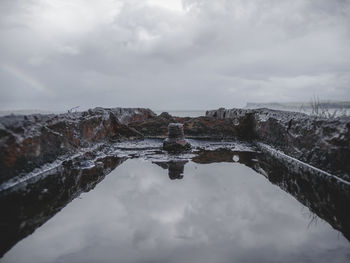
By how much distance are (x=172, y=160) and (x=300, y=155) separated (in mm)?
1409

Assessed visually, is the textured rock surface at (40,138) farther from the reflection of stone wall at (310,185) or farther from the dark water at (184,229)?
the reflection of stone wall at (310,185)

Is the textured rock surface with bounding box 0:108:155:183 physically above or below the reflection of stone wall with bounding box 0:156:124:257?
above

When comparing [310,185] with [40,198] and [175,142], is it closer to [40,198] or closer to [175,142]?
[40,198]

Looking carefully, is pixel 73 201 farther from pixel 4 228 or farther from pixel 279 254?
pixel 279 254

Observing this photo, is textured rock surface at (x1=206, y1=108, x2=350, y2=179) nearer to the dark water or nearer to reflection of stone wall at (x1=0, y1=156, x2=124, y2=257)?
the dark water

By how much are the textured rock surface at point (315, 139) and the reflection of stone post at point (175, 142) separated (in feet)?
4.19

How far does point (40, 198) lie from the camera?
5.06ft

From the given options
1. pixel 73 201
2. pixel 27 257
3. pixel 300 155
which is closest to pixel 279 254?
pixel 27 257

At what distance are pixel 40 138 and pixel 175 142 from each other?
1940mm

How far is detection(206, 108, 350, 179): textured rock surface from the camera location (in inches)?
64.0

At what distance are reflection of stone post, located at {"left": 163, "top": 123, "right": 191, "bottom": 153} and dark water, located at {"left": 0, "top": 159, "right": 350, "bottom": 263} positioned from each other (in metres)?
1.67

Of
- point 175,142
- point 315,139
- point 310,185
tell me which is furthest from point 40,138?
point 315,139

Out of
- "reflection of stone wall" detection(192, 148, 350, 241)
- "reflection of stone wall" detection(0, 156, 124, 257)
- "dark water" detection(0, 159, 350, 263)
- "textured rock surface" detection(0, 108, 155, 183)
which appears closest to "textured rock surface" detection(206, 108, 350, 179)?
"reflection of stone wall" detection(192, 148, 350, 241)

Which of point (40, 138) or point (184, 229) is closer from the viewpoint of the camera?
point (184, 229)
